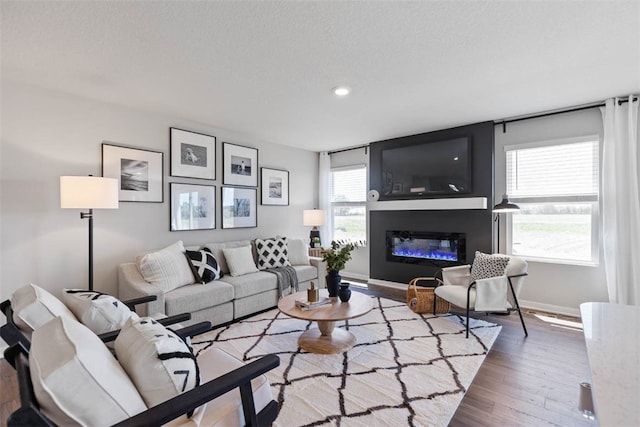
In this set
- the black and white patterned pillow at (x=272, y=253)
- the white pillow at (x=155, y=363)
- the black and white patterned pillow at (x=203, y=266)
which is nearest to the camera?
the white pillow at (x=155, y=363)

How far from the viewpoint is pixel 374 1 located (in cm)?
173

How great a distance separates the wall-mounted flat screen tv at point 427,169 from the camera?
4.27 m

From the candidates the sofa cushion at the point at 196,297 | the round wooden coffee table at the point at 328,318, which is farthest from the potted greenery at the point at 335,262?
the sofa cushion at the point at 196,297

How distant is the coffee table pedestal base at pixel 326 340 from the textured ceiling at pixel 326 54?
233 centimetres

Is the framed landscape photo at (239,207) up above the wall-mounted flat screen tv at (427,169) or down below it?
below

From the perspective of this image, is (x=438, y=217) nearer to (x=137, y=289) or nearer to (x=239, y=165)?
(x=239, y=165)

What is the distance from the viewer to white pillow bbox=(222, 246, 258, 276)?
12.4 ft

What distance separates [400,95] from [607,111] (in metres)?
2.36

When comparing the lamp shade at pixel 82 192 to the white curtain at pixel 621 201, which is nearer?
the lamp shade at pixel 82 192

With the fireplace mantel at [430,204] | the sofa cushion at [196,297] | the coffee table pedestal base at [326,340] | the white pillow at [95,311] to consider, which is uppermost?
the fireplace mantel at [430,204]

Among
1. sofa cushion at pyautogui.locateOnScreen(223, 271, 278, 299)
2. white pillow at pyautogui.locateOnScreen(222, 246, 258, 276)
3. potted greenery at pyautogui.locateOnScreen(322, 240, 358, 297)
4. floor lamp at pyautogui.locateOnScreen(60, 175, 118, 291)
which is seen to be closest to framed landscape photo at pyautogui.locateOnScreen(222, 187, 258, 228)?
white pillow at pyautogui.locateOnScreen(222, 246, 258, 276)

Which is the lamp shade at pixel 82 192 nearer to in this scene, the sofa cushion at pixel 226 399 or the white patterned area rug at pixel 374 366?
the white patterned area rug at pixel 374 366

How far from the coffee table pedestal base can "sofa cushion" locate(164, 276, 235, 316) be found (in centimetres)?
101

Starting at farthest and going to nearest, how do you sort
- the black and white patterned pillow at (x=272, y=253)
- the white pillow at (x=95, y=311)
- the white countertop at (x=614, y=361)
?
1. the black and white patterned pillow at (x=272, y=253)
2. the white pillow at (x=95, y=311)
3. the white countertop at (x=614, y=361)
